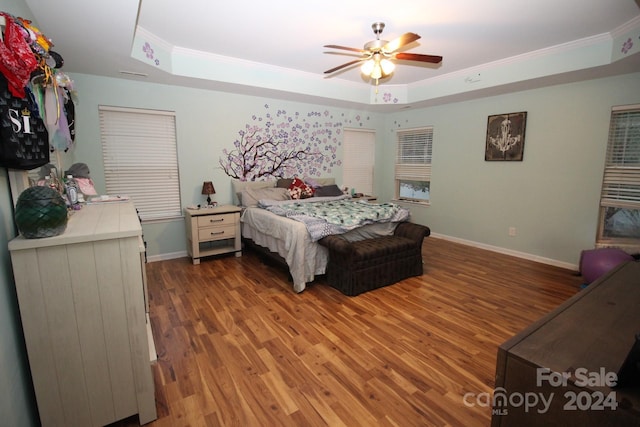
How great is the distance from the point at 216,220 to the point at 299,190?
1.32 metres

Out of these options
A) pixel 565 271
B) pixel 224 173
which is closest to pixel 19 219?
pixel 224 173

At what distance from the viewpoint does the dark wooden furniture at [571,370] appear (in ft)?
2.12

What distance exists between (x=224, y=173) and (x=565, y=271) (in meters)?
4.81

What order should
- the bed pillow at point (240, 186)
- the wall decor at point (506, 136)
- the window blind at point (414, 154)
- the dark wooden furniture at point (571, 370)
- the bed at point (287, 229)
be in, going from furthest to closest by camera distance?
1. the window blind at point (414, 154)
2. the bed pillow at point (240, 186)
3. the wall decor at point (506, 136)
4. the bed at point (287, 229)
5. the dark wooden furniture at point (571, 370)

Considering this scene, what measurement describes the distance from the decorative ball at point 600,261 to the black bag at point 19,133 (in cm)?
451

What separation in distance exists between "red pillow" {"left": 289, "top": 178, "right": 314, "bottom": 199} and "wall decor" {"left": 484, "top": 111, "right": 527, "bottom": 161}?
9.18 feet

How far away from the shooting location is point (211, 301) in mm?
3016

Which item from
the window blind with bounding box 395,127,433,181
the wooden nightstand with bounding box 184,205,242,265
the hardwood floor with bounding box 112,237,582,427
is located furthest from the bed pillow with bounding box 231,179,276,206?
the window blind with bounding box 395,127,433,181

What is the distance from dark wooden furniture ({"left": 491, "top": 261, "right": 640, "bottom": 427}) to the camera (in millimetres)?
645

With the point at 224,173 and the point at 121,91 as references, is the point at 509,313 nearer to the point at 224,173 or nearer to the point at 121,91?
the point at 224,173

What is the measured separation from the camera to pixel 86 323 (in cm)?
145

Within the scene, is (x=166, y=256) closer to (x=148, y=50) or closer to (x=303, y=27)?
(x=148, y=50)

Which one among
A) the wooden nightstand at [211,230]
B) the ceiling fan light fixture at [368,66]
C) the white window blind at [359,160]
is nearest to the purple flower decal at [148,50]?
the wooden nightstand at [211,230]

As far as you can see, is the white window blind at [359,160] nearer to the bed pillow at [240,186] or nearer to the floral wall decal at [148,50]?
the bed pillow at [240,186]
